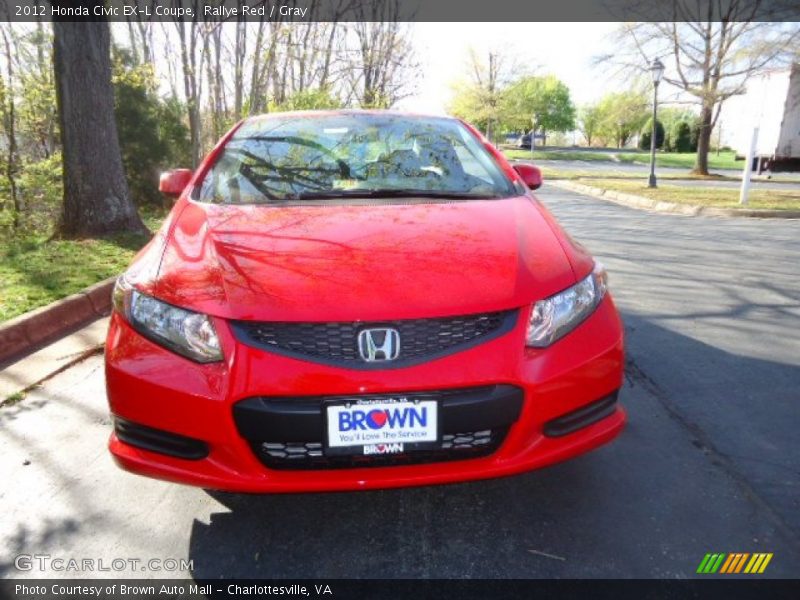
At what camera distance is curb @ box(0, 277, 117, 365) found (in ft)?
11.5

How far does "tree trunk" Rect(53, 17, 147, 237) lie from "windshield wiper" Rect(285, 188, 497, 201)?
4683mm

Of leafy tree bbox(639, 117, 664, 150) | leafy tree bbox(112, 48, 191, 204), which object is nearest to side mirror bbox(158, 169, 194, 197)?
leafy tree bbox(112, 48, 191, 204)

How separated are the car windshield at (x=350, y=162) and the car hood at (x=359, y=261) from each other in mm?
218

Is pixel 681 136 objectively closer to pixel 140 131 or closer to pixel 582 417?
pixel 140 131

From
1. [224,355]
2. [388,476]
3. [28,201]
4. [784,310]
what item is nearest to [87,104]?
[28,201]

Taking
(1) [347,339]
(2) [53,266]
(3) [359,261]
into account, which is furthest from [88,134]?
(1) [347,339]

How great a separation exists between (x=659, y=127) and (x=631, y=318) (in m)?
53.9

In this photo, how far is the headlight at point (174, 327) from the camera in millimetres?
1729

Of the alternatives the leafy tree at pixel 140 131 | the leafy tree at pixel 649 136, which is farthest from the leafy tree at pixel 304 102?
the leafy tree at pixel 649 136

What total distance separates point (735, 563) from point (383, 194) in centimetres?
192

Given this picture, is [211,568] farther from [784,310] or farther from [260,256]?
[784,310]

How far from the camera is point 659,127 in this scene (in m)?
51.1

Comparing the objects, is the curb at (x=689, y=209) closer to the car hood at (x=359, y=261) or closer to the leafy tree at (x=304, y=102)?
the leafy tree at (x=304, y=102)

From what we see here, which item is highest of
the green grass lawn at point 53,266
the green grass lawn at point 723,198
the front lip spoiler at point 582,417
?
the front lip spoiler at point 582,417
